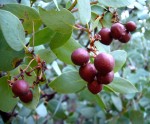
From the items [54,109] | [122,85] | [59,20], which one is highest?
[59,20]

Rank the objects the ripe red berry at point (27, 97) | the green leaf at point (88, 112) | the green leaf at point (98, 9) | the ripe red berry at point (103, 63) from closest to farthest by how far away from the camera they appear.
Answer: the ripe red berry at point (103, 63) → the ripe red berry at point (27, 97) → the green leaf at point (98, 9) → the green leaf at point (88, 112)

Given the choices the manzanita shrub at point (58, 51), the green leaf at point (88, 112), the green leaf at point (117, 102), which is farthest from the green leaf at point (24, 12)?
the green leaf at point (88, 112)

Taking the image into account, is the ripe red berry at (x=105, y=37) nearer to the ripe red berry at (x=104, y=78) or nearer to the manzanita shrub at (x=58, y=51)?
the manzanita shrub at (x=58, y=51)

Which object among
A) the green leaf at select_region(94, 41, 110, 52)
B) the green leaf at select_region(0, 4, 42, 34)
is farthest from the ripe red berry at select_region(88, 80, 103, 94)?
the green leaf at select_region(0, 4, 42, 34)

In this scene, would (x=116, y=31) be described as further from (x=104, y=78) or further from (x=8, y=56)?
(x=8, y=56)

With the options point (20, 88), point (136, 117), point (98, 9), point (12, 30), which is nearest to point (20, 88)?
point (20, 88)

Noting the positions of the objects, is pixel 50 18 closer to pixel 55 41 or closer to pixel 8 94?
pixel 55 41

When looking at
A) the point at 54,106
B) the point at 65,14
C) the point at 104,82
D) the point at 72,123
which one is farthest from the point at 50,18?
the point at 72,123
